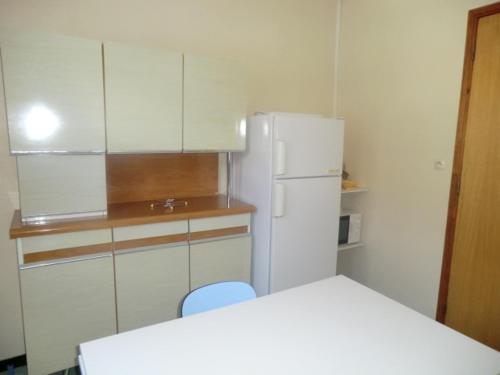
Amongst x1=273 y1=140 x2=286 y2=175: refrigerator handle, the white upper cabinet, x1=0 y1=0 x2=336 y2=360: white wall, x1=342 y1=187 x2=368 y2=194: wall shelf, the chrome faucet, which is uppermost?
x1=0 y1=0 x2=336 y2=360: white wall

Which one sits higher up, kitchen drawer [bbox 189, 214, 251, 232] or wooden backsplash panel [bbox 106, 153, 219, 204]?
wooden backsplash panel [bbox 106, 153, 219, 204]

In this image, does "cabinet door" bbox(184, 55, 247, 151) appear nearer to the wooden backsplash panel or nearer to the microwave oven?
the wooden backsplash panel

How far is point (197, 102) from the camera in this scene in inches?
91.1

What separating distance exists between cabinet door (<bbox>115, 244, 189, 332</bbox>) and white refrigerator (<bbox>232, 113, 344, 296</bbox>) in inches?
24.6

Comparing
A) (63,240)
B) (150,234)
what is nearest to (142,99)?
(150,234)

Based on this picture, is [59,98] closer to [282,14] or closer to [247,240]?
[247,240]

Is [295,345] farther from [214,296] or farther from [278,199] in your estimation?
[278,199]

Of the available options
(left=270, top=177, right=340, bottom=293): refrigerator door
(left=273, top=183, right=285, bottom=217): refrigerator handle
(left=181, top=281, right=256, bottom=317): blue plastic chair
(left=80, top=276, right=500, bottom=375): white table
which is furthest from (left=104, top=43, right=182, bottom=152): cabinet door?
(left=80, top=276, right=500, bottom=375): white table

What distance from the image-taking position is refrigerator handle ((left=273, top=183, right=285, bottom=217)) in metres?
2.44

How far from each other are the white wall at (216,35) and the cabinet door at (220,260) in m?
1.18

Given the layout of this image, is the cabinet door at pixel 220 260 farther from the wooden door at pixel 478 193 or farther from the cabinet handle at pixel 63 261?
the wooden door at pixel 478 193

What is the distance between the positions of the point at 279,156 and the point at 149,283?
123 centimetres

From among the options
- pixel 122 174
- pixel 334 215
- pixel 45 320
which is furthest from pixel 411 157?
pixel 45 320

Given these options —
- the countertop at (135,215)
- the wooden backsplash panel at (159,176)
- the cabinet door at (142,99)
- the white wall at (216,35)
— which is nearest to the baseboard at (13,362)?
the white wall at (216,35)
